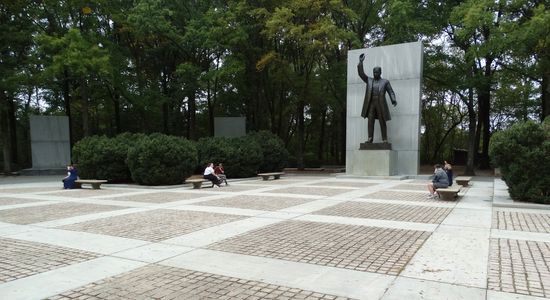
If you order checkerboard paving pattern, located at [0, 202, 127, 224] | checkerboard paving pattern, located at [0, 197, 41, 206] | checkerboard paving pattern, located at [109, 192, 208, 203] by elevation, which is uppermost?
checkerboard paving pattern, located at [0, 202, 127, 224]

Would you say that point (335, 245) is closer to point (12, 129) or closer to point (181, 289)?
point (181, 289)

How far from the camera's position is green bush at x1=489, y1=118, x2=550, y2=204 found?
11078 mm

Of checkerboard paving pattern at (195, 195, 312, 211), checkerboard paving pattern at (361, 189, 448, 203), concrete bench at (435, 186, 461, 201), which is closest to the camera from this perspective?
checkerboard paving pattern at (195, 195, 312, 211)

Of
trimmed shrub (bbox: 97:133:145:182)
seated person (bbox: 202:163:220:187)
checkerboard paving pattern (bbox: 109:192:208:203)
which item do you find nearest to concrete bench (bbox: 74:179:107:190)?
trimmed shrub (bbox: 97:133:145:182)

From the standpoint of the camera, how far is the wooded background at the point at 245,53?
23.1 metres

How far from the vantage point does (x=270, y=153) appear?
79.7 feet

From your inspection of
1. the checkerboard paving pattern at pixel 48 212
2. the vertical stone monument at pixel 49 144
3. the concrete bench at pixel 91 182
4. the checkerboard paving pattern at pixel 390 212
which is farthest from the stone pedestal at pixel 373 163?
the vertical stone monument at pixel 49 144

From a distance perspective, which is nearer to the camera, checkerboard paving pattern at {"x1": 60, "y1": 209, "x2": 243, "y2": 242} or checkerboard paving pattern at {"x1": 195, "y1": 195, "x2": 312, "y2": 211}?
checkerboard paving pattern at {"x1": 60, "y1": 209, "x2": 243, "y2": 242}

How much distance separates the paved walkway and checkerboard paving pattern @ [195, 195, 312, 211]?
0.18 metres

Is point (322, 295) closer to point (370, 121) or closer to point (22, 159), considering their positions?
point (370, 121)

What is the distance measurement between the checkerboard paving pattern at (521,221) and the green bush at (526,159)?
159 cm

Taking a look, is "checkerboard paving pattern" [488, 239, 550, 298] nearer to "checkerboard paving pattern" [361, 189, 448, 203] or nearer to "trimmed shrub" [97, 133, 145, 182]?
"checkerboard paving pattern" [361, 189, 448, 203]

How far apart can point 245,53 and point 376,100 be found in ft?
37.8

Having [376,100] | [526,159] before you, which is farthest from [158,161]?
[526,159]
